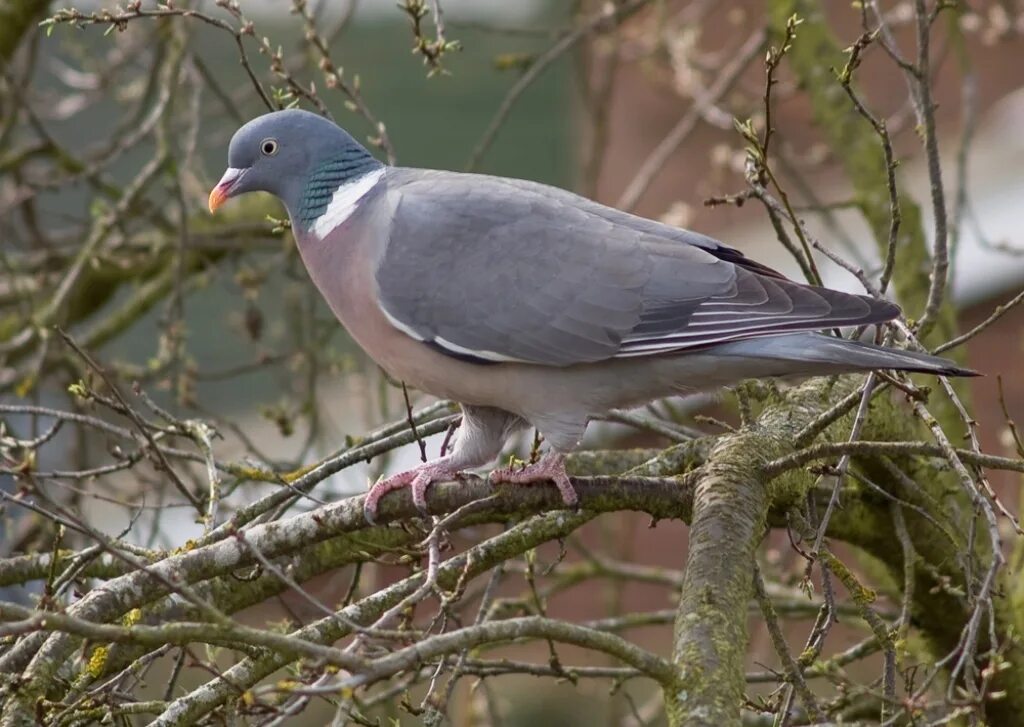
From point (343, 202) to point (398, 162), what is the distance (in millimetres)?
3707

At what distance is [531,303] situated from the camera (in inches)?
128

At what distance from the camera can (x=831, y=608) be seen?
2502 millimetres

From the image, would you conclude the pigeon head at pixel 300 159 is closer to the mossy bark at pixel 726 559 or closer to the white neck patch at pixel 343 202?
the white neck patch at pixel 343 202

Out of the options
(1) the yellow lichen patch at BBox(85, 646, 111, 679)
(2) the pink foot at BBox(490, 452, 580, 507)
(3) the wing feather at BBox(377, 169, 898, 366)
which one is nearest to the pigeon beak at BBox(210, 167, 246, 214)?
(3) the wing feather at BBox(377, 169, 898, 366)

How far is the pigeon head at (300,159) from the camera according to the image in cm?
348

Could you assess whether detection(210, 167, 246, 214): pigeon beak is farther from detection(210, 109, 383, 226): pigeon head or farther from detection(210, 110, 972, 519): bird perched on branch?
detection(210, 110, 972, 519): bird perched on branch


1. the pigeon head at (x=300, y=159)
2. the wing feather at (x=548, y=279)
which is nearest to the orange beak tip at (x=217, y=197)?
the pigeon head at (x=300, y=159)

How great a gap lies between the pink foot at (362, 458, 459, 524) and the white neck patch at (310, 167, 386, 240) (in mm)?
679

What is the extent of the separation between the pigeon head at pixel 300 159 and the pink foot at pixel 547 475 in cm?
95

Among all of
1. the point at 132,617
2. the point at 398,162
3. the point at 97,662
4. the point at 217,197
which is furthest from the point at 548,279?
the point at 398,162

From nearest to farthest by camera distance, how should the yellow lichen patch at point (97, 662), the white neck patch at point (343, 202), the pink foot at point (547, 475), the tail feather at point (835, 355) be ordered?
the tail feather at point (835, 355) → the yellow lichen patch at point (97, 662) → the pink foot at point (547, 475) → the white neck patch at point (343, 202)

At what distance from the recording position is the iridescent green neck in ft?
11.4

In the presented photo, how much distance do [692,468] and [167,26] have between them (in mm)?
2683

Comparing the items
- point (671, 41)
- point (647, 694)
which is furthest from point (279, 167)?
point (647, 694)
